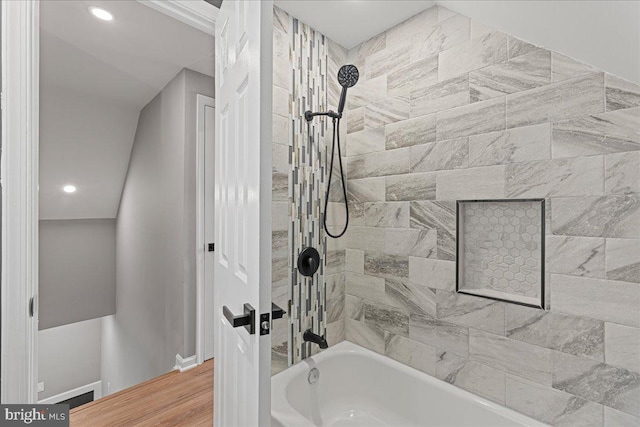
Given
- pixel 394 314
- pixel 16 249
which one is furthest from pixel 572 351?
pixel 16 249

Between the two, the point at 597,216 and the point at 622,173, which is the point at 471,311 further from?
the point at 622,173

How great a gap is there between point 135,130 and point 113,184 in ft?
1.60

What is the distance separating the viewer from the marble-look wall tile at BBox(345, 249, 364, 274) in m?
2.02

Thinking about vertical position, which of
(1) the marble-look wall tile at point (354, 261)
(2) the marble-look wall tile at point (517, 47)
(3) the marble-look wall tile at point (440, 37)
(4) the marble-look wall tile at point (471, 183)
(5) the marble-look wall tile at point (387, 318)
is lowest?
(5) the marble-look wall tile at point (387, 318)

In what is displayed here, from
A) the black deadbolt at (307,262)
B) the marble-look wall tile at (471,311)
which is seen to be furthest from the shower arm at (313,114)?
the marble-look wall tile at (471,311)

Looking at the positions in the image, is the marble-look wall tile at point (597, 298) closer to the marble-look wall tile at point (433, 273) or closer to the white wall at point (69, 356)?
the marble-look wall tile at point (433, 273)

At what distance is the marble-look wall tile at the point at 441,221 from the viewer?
5.18 feet

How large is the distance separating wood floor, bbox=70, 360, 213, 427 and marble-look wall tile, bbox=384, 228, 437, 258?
1397mm

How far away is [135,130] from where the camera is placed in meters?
2.51

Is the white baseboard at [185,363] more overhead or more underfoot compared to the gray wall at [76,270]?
more underfoot

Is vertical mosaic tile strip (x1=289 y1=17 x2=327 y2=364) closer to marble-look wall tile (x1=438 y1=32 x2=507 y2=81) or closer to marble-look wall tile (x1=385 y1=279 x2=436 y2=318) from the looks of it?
marble-look wall tile (x1=385 y1=279 x2=436 y2=318)
